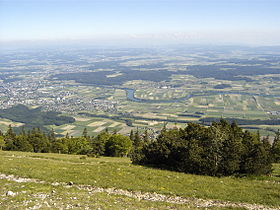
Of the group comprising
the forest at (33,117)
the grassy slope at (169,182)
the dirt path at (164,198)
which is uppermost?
the dirt path at (164,198)

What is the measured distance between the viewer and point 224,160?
22.6 meters

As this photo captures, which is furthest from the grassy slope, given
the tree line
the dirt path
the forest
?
the forest

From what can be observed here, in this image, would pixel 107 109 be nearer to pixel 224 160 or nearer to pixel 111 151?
pixel 111 151

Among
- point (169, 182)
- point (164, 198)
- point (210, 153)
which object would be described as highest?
point (210, 153)

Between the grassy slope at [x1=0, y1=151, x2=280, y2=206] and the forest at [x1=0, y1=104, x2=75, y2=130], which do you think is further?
the forest at [x1=0, y1=104, x2=75, y2=130]

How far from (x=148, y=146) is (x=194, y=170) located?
7619 millimetres

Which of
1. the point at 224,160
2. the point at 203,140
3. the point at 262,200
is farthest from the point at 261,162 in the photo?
the point at 262,200

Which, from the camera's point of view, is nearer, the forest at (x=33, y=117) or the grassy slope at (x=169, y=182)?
the grassy slope at (x=169, y=182)

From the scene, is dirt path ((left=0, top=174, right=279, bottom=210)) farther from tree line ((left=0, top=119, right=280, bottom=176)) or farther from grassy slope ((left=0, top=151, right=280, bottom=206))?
tree line ((left=0, top=119, right=280, bottom=176))

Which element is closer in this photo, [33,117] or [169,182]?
[169,182]

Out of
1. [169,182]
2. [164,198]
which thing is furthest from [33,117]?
[164,198]

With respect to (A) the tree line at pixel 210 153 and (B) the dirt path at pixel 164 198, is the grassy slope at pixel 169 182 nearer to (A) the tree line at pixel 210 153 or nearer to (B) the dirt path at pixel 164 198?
(B) the dirt path at pixel 164 198

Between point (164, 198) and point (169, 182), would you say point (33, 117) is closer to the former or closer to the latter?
point (169, 182)

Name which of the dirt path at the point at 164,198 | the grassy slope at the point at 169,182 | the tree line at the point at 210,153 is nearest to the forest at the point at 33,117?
the tree line at the point at 210,153
